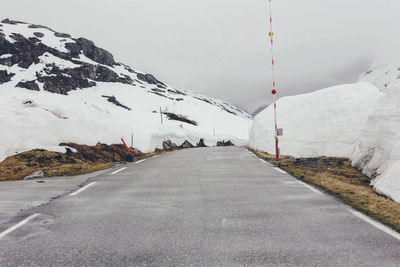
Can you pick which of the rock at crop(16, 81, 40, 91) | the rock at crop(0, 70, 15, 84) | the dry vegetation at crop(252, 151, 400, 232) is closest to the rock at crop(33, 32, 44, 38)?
the rock at crop(0, 70, 15, 84)

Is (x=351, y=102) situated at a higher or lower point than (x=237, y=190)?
higher

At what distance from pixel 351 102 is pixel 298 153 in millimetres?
4191

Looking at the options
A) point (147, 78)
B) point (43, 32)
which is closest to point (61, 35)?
point (43, 32)

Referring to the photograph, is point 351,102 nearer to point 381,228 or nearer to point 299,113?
point 299,113

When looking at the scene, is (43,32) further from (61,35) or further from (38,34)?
(61,35)

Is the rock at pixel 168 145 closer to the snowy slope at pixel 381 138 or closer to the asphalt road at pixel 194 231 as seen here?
the snowy slope at pixel 381 138

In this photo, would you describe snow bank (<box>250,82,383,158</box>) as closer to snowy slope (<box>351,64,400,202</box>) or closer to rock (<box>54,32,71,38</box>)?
snowy slope (<box>351,64,400,202</box>)

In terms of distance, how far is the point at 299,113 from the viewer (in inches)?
743

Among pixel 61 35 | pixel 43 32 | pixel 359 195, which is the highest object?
pixel 61 35

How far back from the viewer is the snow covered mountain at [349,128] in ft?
27.2

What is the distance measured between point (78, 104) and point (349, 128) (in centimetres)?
1865

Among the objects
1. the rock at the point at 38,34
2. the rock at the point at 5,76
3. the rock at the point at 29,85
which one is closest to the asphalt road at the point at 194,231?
the rock at the point at 29,85

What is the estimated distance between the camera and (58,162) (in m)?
13.4

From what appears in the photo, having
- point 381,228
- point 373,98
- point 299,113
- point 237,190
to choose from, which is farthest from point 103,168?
point 373,98
